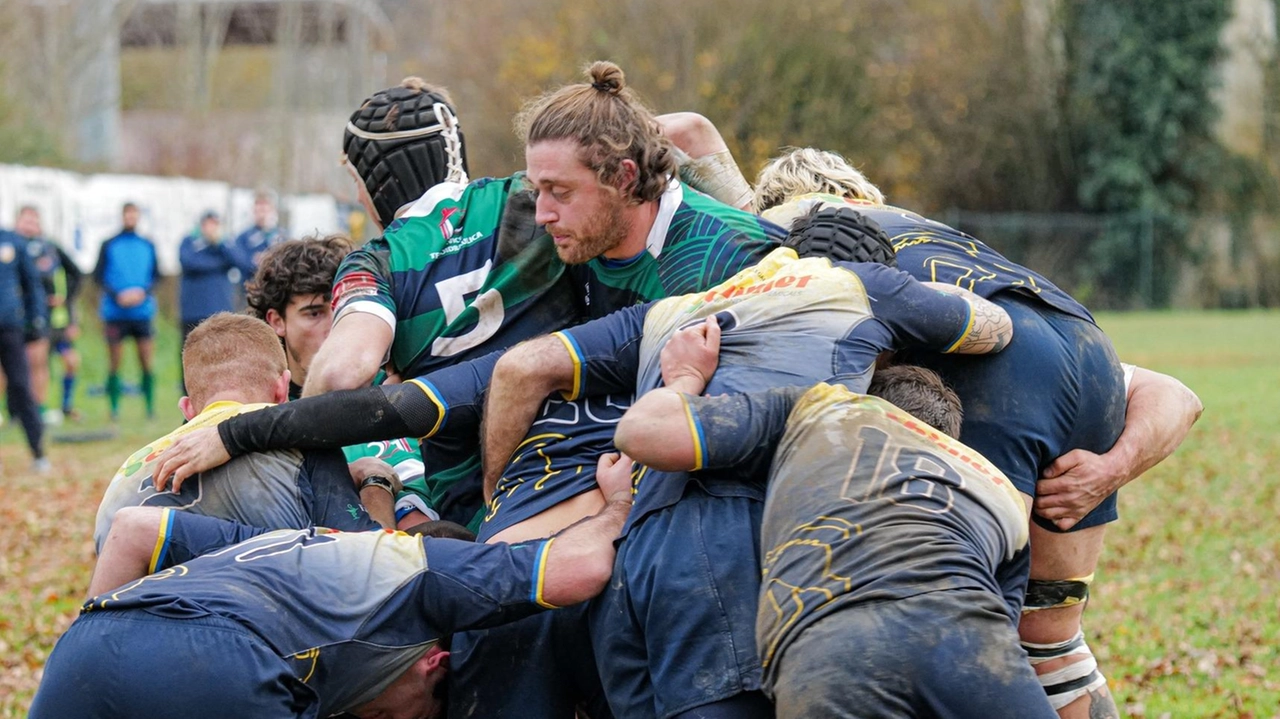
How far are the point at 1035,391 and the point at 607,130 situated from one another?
140 centimetres

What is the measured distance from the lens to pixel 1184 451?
46.4 ft

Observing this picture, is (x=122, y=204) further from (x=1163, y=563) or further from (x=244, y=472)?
(x=244, y=472)

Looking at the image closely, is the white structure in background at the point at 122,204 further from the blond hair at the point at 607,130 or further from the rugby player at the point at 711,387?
the rugby player at the point at 711,387

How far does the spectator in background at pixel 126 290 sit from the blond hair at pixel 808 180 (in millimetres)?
13019

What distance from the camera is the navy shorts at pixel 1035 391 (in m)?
3.91

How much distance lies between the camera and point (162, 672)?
3.13 meters

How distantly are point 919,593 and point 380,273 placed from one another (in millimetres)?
2037

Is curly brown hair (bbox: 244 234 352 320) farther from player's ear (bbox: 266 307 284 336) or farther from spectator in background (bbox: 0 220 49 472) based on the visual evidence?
spectator in background (bbox: 0 220 49 472)

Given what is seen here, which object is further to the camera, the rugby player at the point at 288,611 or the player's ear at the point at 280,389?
the player's ear at the point at 280,389

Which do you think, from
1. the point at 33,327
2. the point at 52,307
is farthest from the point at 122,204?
the point at 33,327

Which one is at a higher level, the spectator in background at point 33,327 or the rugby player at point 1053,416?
the rugby player at point 1053,416

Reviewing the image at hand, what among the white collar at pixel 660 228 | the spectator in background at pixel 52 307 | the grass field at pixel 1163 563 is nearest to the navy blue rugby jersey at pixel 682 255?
the white collar at pixel 660 228

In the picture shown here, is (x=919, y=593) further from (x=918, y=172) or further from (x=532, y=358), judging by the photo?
(x=918, y=172)

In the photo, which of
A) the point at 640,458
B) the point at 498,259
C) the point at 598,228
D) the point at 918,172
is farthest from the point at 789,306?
the point at 918,172
